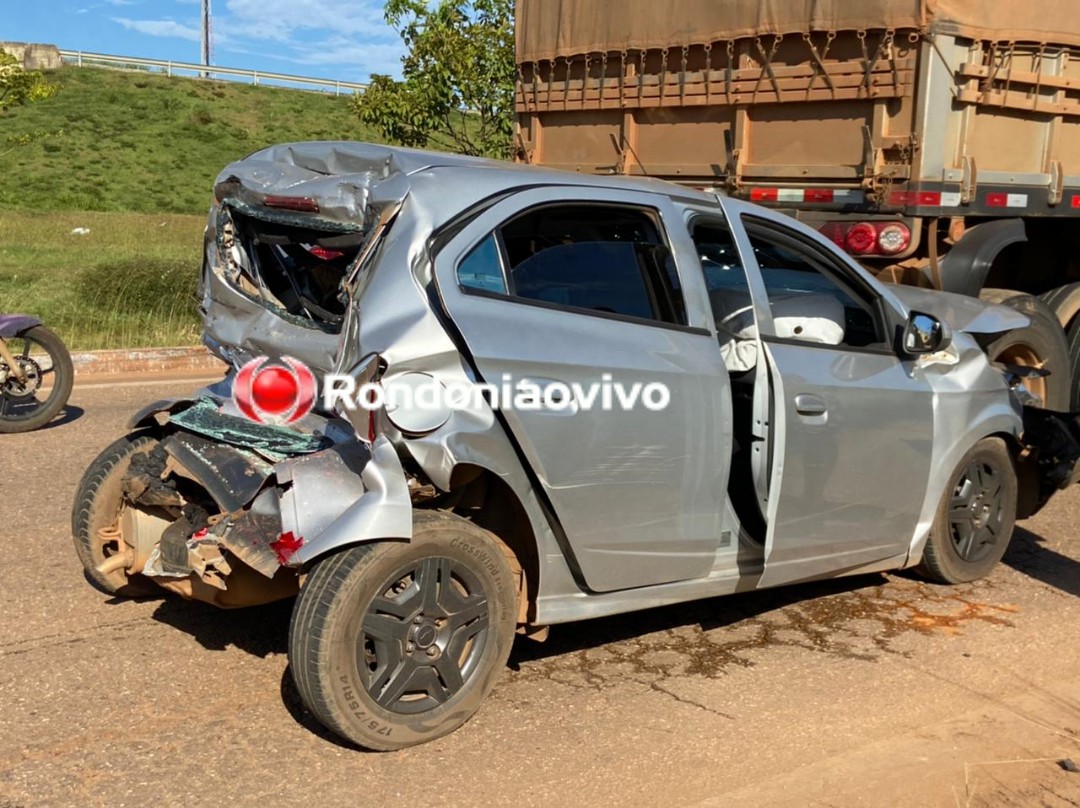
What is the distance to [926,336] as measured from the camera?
5.19 m

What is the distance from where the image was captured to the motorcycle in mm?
8508

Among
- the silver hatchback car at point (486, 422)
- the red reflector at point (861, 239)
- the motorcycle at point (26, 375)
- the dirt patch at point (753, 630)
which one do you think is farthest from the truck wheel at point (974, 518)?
the motorcycle at point (26, 375)

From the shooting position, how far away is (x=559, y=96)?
9430 mm

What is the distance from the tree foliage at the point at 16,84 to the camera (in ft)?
54.3

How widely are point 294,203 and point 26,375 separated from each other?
5.23 meters

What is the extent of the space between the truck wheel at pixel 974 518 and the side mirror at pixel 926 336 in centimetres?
67

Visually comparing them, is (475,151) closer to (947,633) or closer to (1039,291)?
(1039,291)

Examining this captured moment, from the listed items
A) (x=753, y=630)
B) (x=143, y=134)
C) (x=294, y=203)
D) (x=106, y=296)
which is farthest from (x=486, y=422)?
(x=143, y=134)

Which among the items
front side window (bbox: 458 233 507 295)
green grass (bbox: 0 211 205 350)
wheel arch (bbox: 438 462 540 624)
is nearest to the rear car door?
front side window (bbox: 458 233 507 295)

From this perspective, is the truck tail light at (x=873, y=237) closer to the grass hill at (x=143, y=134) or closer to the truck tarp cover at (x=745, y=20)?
the truck tarp cover at (x=745, y=20)

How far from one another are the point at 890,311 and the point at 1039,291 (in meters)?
4.29

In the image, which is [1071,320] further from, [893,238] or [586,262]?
[586,262]

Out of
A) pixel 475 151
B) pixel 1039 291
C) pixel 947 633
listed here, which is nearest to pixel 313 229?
pixel 947 633

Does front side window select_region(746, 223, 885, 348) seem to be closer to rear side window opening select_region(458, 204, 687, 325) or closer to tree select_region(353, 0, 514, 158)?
rear side window opening select_region(458, 204, 687, 325)
